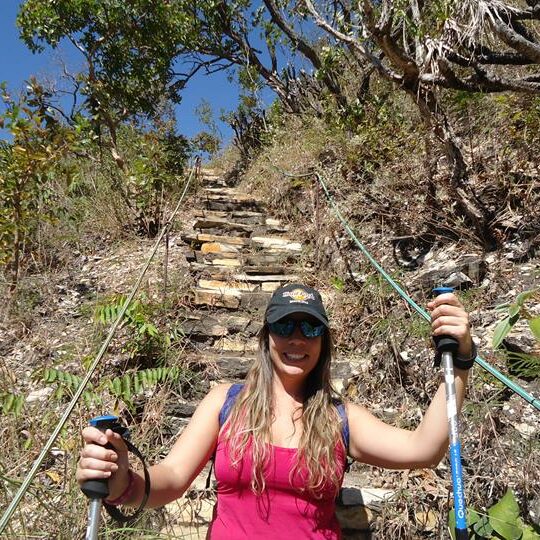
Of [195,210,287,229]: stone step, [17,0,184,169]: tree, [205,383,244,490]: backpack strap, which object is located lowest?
[205,383,244,490]: backpack strap

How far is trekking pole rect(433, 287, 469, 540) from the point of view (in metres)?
1.29

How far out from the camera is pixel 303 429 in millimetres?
1727

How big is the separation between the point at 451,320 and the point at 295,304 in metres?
0.60

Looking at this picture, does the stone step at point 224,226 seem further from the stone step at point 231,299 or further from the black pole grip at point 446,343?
the black pole grip at point 446,343

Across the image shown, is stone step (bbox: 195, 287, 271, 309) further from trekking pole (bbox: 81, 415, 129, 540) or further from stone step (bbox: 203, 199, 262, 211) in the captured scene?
trekking pole (bbox: 81, 415, 129, 540)

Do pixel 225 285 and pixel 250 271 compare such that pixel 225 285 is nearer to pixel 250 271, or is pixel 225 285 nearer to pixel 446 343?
pixel 250 271

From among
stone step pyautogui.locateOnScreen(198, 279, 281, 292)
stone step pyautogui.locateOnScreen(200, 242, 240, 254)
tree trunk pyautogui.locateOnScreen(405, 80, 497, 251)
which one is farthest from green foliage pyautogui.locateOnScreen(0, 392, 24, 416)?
tree trunk pyautogui.locateOnScreen(405, 80, 497, 251)

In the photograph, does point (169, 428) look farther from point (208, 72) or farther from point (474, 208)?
point (208, 72)

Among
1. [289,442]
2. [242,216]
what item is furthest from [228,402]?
[242,216]

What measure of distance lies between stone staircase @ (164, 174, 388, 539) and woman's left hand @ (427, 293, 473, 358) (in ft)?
4.40

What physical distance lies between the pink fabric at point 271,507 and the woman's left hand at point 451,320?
70 centimetres

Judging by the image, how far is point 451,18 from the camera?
11.0 ft

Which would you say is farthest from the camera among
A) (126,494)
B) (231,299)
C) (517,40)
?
(231,299)

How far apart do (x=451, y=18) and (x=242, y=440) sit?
10.8 feet
